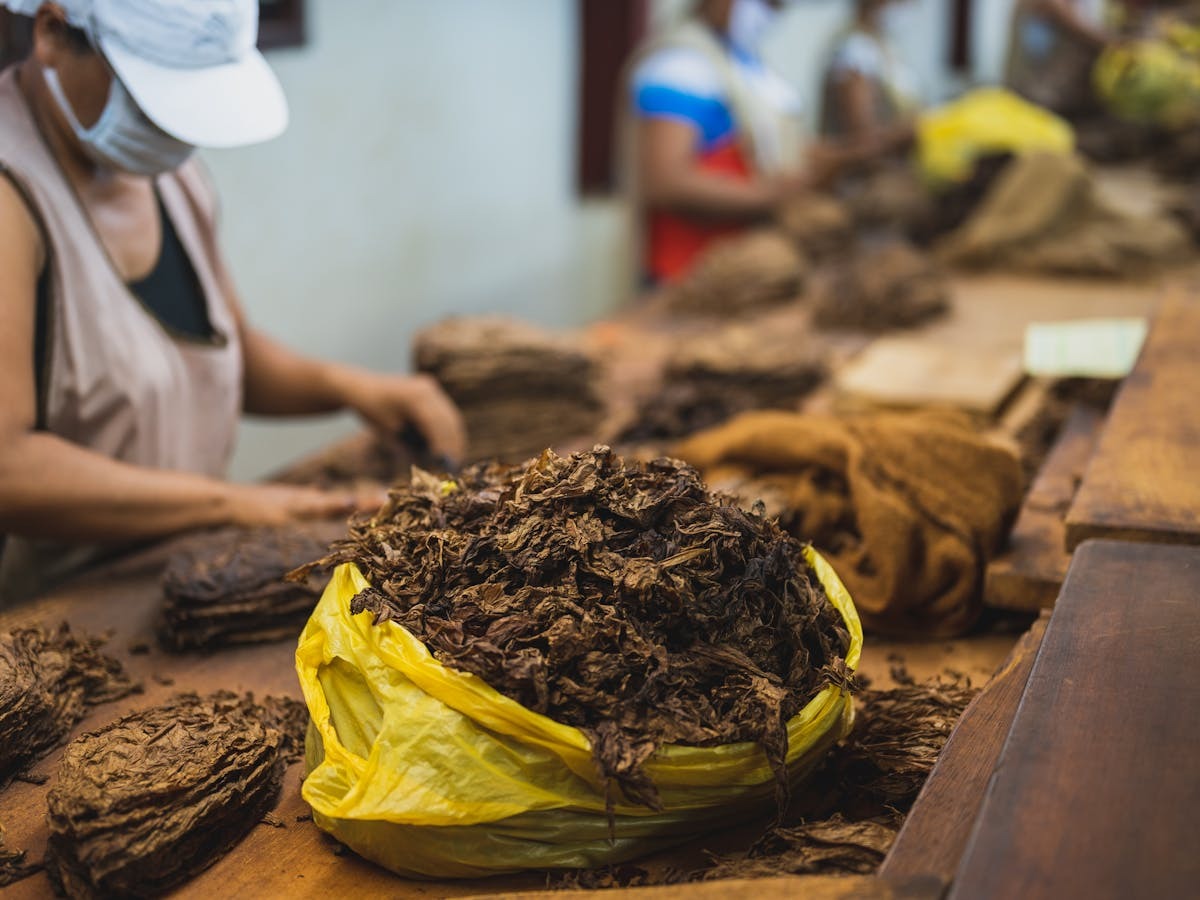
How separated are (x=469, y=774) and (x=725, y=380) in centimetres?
209

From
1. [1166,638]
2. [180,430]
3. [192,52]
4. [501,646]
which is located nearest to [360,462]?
[180,430]

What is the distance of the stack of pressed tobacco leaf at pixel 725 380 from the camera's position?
3.10 meters

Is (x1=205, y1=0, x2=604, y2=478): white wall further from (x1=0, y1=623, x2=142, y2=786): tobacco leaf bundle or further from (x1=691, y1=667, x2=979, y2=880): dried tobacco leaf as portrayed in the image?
(x1=691, y1=667, x2=979, y2=880): dried tobacco leaf

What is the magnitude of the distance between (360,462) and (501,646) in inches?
70.5

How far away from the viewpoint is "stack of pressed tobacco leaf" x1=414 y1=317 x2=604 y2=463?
10.3 ft

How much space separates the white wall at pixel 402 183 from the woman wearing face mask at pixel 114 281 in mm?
1776

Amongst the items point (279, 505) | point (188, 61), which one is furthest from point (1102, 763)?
point (188, 61)

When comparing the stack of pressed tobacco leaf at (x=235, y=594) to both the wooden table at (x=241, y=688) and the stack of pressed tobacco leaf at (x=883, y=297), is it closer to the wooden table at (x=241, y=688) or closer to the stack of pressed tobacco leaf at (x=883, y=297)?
the wooden table at (x=241, y=688)

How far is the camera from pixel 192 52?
2.15 meters

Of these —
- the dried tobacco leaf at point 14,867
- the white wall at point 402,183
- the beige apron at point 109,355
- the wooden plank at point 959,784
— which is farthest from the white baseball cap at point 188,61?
the white wall at point 402,183

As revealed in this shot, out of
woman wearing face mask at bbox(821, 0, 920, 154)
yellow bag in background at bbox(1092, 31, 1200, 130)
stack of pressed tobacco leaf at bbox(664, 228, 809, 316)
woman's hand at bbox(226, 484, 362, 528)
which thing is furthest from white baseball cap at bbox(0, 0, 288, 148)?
yellow bag in background at bbox(1092, 31, 1200, 130)

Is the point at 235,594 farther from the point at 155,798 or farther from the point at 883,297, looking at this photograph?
the point at 883,297

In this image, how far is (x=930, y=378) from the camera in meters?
3.33

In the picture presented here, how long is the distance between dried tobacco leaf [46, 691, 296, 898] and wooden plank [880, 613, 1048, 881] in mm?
780
